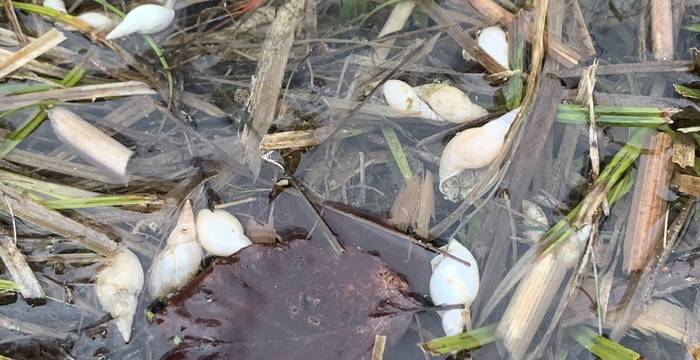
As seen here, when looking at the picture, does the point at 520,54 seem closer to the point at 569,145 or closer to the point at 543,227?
the point at 569,145

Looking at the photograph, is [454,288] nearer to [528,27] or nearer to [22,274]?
[528,27]

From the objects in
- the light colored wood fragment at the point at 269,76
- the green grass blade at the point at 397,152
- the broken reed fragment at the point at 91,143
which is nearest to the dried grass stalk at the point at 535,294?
the green grass blade at the point at 397,152

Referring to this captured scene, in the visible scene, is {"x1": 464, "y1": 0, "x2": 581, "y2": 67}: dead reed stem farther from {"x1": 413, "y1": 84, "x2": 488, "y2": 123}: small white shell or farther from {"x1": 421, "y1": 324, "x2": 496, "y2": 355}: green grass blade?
{"x1": 421, "y1": 324, "x2": 496, "y2": 355}: green grass blade

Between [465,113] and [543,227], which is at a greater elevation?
[465,113]

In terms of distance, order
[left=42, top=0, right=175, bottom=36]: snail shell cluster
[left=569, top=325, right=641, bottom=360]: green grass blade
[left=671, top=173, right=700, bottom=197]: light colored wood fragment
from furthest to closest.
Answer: [left=42, top=0, right=175, bottom=36]: snail shell cluster, [left=671, top=173, right=700, bottom=197]: light colored wood fragment, [left=569, top=325, right=641, bottom=360]: green grass blade

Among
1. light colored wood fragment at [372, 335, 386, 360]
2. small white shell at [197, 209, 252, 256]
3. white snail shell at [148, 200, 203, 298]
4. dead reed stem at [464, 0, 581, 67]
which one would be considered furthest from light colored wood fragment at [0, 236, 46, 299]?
dead reed stem at [464, 0, 581, 67]

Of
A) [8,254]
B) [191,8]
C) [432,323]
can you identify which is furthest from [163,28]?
[432,323]
